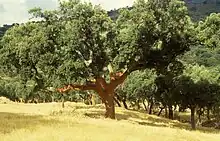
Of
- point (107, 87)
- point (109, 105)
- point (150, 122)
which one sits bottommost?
point (150, 122)

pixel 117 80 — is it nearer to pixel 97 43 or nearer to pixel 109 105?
pixel 109 105

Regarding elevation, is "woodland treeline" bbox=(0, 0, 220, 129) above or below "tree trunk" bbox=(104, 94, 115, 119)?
above

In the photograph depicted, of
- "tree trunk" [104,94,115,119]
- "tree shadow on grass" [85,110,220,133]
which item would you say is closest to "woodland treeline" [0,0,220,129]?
"tree trunk" [104,94,115,119]

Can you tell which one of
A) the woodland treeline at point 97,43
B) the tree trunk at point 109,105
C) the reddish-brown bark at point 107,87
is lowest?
the tree trunk at point 109,105

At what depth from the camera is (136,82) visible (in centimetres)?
6209

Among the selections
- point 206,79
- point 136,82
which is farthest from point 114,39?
point 136,82

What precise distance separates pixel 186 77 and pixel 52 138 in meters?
29.6

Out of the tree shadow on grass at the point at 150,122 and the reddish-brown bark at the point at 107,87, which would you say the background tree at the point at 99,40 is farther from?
the tree shadow on grass at the point at 150,122

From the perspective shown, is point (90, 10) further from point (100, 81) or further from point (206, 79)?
point (206, 79)

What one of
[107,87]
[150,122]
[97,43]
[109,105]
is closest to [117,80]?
[107,87]

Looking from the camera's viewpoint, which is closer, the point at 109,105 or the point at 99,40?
the point at 99,40

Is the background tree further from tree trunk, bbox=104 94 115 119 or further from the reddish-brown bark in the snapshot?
tree trunk, bbox=104 94 115 119

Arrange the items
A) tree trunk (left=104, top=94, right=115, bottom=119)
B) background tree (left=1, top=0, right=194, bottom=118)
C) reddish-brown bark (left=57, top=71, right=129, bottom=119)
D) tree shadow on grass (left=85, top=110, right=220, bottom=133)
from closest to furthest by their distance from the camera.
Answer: background tree (left=1, top=0, right=194, bottom=118) < reddish-brown bark (left=57, top=71, right=129, bottom=119) < tree trunk (left=104, top=94, right=115, bottom=119) < tree shadow on grass (left=85, top=110, right=220, bottom=133)

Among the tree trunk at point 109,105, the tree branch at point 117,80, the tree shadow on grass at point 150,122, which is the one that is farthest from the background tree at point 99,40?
the tree shadow on grass at point 150,122
